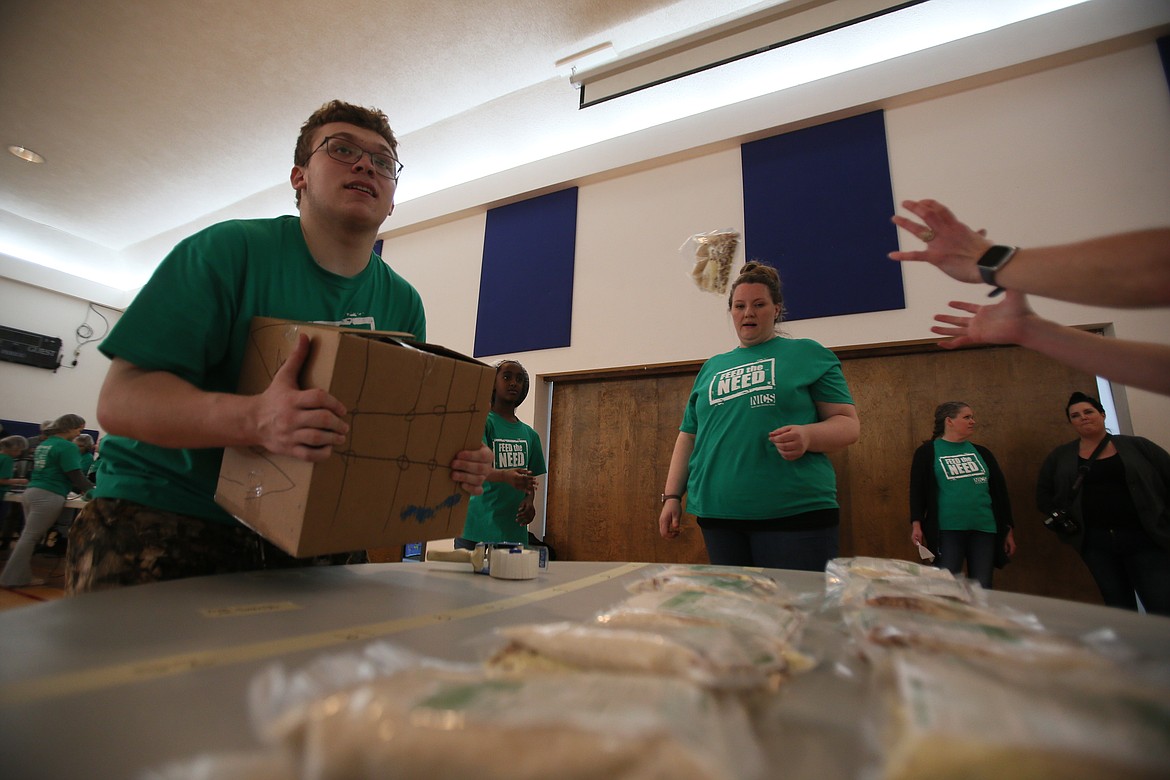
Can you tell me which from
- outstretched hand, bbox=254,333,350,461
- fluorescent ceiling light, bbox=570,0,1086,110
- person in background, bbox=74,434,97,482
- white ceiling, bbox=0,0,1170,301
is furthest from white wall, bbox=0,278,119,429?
outstretched hand, bbox=254,333,350,461

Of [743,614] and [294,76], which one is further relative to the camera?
[294,76]

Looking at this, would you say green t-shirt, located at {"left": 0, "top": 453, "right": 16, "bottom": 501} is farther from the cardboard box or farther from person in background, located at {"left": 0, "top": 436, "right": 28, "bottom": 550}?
the cardboard box

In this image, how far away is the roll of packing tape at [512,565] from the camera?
3.10 feet

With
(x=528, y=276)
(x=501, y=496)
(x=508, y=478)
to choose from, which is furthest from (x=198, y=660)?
(x=528, y=276)

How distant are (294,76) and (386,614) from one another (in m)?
4.52

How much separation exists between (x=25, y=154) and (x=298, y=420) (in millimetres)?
6738

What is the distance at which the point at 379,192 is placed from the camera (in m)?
1.08

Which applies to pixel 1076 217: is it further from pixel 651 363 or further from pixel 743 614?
pixel 743 614

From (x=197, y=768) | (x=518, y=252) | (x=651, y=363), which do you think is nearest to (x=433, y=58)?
(x=518, y=252)

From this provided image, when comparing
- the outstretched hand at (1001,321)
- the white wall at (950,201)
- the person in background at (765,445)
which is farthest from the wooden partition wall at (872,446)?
the outstretched hand at (1001,321)

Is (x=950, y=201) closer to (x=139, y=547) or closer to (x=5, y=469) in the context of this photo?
(x=139, y=547)

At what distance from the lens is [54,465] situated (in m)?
4.04

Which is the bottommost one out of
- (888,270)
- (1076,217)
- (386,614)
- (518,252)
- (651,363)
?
(386,614)

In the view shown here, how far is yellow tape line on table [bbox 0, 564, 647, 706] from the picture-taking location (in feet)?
1.15
